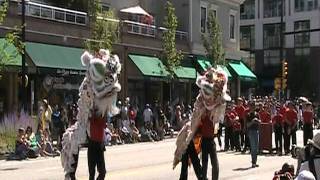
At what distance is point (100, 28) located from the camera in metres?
30.5

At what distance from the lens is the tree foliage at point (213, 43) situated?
135 ft

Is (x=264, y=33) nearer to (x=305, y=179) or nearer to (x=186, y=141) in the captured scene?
(x=186, y=141)

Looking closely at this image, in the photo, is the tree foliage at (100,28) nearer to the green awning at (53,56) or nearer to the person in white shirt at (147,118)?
the green awning at (53,56)

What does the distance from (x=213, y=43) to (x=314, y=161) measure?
3414 centimetres

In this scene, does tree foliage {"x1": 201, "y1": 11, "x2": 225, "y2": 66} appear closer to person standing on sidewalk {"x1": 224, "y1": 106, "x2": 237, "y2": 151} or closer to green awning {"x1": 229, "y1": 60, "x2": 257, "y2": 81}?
green awning {"x1": 229, "y1": 60, "x2": 257, "y2": 81}

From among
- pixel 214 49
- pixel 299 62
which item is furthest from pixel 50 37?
pixel 299 62

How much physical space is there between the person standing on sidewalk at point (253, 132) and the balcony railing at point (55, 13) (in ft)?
46.7

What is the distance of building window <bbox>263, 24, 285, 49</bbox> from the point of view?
79438 mm

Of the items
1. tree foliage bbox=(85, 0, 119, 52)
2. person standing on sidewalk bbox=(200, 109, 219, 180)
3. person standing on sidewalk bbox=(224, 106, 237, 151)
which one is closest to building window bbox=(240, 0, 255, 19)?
tree foliage bbox=(85, 0, 119, 52)

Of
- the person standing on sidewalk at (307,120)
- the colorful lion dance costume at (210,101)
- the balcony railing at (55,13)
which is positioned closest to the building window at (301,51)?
the balcony railing at (55,13)

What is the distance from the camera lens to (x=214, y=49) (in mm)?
41031

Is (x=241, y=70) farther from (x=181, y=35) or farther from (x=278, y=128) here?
(x=278, y=128)

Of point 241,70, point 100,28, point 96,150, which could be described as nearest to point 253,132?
point 96,150

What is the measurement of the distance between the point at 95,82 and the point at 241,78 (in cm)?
3703
